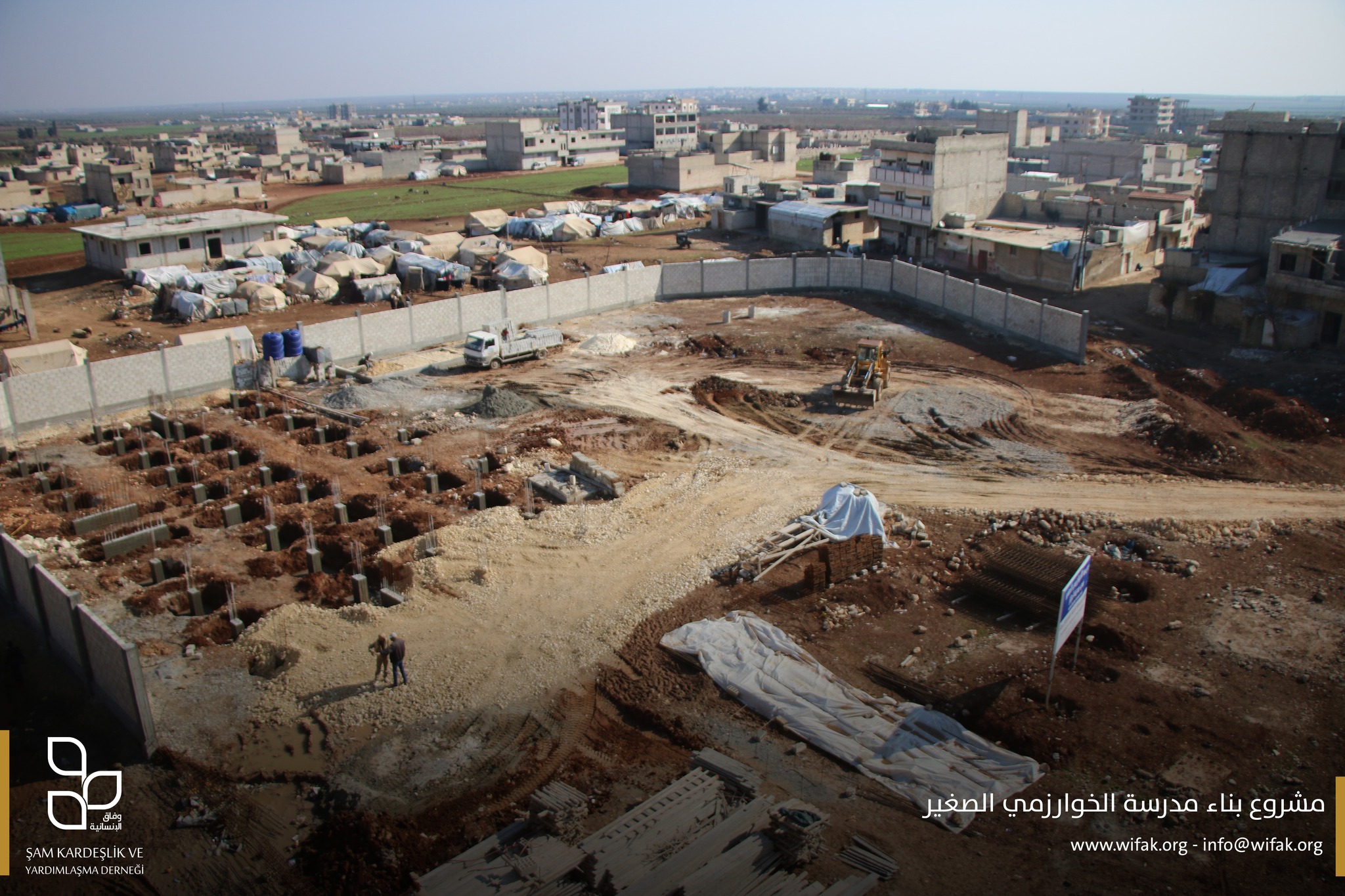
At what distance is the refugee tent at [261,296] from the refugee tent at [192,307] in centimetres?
153

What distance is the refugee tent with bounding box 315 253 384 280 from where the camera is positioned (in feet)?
147

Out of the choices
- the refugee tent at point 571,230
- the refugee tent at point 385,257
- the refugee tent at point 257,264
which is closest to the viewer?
the refugee tent at point 257,264

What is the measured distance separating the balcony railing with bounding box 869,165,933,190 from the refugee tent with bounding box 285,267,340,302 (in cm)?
2973

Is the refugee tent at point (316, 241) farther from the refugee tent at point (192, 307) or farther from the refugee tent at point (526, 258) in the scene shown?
the refugee tent at point (192, 307)

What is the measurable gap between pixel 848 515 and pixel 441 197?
2864 inches

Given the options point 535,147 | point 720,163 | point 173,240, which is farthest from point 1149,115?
point 173,240

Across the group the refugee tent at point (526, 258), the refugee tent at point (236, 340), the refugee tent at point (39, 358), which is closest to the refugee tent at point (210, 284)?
the refugee tent at point (236, 340)

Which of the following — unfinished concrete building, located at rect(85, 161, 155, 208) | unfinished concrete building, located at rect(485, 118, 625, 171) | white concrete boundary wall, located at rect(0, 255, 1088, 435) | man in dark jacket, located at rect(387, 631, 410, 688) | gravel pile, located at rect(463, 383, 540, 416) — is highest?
unfinished concrete building, located at rect(485, 118, 625, 171)

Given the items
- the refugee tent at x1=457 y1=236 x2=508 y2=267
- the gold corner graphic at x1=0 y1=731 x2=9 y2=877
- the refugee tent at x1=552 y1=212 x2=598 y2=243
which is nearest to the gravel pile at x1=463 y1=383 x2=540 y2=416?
the gold corner graphic at x1=0 y1=731 x2=9 y2=877

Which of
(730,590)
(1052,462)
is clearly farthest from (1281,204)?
(730,590)

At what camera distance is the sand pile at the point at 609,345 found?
113ft

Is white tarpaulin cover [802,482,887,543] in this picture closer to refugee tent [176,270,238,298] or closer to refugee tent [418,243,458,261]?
refugee tent [176,270,238,298]

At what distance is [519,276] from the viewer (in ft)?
146

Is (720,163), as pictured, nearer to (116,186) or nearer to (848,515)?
(116,186)
